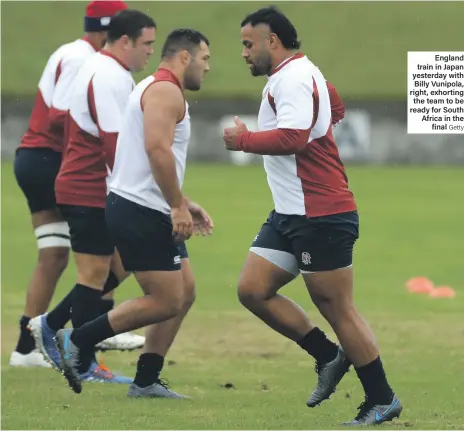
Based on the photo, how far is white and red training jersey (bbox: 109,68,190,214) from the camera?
8.48 m

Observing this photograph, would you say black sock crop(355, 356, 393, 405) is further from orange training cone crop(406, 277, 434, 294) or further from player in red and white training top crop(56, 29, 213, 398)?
orange training cone crop(406, 277, 434, 294)

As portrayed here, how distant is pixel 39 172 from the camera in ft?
35.3

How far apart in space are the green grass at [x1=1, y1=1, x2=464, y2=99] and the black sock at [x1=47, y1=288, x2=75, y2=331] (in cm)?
3952

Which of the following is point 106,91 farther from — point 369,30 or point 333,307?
point 369,30

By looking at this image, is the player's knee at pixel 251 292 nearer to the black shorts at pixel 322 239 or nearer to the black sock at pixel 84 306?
the black shorts at pixel 322 239

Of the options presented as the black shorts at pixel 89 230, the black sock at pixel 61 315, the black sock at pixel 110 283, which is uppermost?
the black shorts at pixel 89 230

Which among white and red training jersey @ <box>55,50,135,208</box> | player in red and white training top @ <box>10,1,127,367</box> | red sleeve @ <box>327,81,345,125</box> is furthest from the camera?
player in red and white training top @ <box>10,1,127,367</box>

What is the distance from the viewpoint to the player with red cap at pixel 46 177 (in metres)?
10.4

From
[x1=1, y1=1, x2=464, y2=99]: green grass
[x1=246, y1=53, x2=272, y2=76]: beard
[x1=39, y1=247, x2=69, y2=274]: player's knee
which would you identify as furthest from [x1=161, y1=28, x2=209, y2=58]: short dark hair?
[x1=1, y1=1, x2=464, y2=99]: green grass

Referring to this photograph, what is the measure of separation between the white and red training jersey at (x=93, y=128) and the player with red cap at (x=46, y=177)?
710 millimetres

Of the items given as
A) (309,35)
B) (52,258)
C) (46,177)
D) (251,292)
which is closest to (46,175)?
(46,177)

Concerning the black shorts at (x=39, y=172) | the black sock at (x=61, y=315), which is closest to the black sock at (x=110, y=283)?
the black sock at (x=61, y=315)

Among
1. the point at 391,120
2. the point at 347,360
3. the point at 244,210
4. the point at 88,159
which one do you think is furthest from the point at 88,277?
the point at 391,120

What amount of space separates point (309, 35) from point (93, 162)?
149 ft
